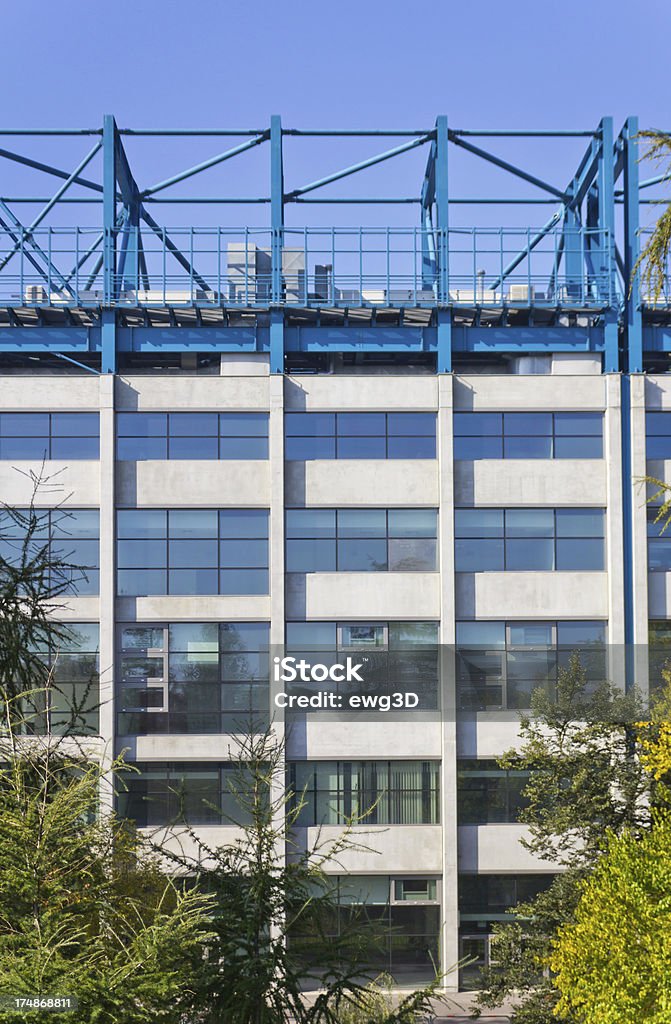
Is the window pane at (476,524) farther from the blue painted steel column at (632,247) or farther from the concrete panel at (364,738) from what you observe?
the blue painted steel column at (632,247)

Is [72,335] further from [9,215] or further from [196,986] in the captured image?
[196,986]

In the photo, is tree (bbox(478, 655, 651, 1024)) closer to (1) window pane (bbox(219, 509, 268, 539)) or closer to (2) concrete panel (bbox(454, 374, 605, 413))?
(2) concrete panel (bbox(454, 374, 605, 413))

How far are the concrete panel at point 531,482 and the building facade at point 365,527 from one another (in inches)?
3.0

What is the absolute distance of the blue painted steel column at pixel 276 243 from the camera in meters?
38.9

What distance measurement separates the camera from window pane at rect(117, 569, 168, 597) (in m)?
38.1

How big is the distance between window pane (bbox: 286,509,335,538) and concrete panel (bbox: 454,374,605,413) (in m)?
5.99

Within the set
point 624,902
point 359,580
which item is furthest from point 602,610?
point 624,902

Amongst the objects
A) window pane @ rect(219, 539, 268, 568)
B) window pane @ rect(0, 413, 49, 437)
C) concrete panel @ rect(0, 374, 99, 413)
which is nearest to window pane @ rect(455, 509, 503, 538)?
window pane @ rect(219, 539, 268, 568)

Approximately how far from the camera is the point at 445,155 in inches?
1581

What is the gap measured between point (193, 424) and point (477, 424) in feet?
32.4

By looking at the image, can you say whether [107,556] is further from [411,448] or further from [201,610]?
[411,448]

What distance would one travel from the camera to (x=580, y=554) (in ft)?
127

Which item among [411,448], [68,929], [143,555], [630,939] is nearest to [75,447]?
[143,555]

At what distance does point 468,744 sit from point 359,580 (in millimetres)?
6579
